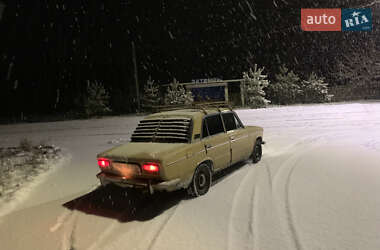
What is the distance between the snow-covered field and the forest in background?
2824 cm

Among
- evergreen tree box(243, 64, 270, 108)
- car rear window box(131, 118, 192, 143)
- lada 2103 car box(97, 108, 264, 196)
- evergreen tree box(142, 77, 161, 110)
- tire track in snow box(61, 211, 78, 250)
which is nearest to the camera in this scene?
tire track in snow box(61, 211, 78, 250)

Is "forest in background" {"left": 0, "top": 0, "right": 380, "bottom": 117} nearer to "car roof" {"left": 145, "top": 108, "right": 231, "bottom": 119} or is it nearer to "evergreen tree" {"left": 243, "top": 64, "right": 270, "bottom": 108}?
"evergreen tree" {"left": 243, "top": 64, "right": 270, "bottom": 108}

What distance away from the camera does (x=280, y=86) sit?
2959 centimetres

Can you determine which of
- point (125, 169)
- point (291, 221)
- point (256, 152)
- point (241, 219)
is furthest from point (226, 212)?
point (256, 152)

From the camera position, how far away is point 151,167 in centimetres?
449

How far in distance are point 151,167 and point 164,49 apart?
34463mm

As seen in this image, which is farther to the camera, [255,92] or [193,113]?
[255,92]

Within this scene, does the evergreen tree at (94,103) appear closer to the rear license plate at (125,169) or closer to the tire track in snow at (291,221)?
the rear license plate at (125,169)

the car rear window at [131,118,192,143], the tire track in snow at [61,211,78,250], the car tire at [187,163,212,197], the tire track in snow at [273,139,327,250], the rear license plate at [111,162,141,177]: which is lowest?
the tire track in snow at [61,211,78,250]

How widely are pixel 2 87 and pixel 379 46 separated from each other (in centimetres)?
5350

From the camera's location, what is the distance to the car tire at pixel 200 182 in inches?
200

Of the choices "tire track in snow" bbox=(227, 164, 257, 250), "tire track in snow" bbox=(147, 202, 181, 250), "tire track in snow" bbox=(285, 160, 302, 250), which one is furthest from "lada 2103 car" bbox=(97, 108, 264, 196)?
"tire track in snow" bbox=(285, 160, 302, 250)

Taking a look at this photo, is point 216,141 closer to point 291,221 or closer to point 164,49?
point 291,221

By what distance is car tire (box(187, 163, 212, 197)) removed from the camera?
5.07 metres
